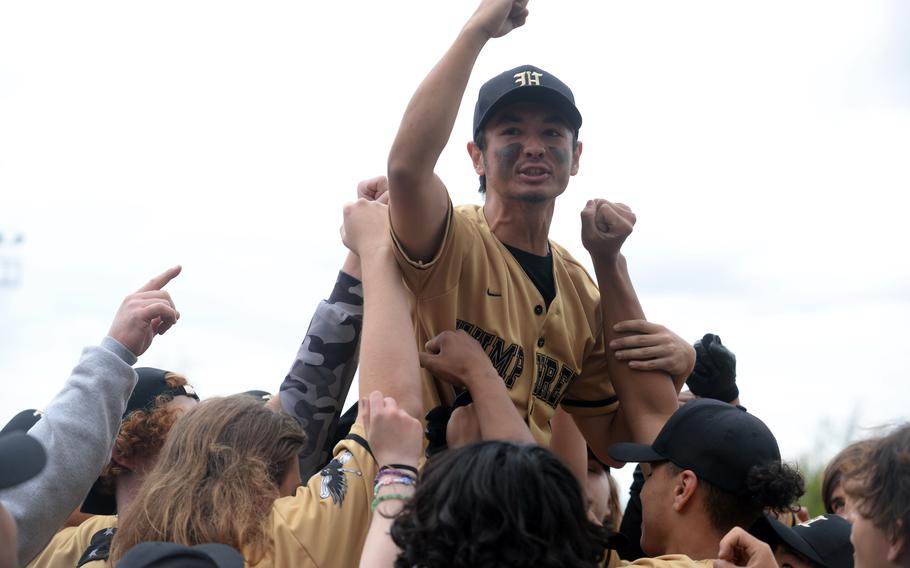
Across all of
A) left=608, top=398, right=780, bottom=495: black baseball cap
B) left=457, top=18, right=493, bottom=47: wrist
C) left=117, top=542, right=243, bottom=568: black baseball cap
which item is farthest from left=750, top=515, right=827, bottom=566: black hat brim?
left=117, top=542, right=243, bottom=568: black baseball cap

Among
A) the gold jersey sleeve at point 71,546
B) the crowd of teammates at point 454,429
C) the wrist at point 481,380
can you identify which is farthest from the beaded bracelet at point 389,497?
the gold jersey sleeve at point 71,546

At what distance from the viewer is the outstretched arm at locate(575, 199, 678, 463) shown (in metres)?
3.93

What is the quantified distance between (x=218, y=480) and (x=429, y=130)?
4.04 feet

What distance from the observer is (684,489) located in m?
3.30

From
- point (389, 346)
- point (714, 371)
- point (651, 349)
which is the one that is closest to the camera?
point (389, 346)

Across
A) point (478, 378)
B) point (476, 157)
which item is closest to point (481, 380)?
point (478, 378)

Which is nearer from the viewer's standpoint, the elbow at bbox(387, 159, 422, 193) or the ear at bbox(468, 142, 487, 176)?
the elbow at bbox(387, 159, 422, 193)

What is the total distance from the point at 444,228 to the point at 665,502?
1.16 metres

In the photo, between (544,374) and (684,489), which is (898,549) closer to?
(684,489)

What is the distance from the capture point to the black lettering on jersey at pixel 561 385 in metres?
3.93

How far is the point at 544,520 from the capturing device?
7.16 ft

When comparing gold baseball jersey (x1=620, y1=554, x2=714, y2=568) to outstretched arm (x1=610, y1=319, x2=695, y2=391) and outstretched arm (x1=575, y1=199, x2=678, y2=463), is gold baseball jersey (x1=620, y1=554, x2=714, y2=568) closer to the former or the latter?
outstretched arm (x1=575, y1=199, x2=678, y2=463)

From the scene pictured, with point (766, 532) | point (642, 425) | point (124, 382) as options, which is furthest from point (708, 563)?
point (124, 382)

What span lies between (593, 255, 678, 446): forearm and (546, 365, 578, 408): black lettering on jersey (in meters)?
0.17
